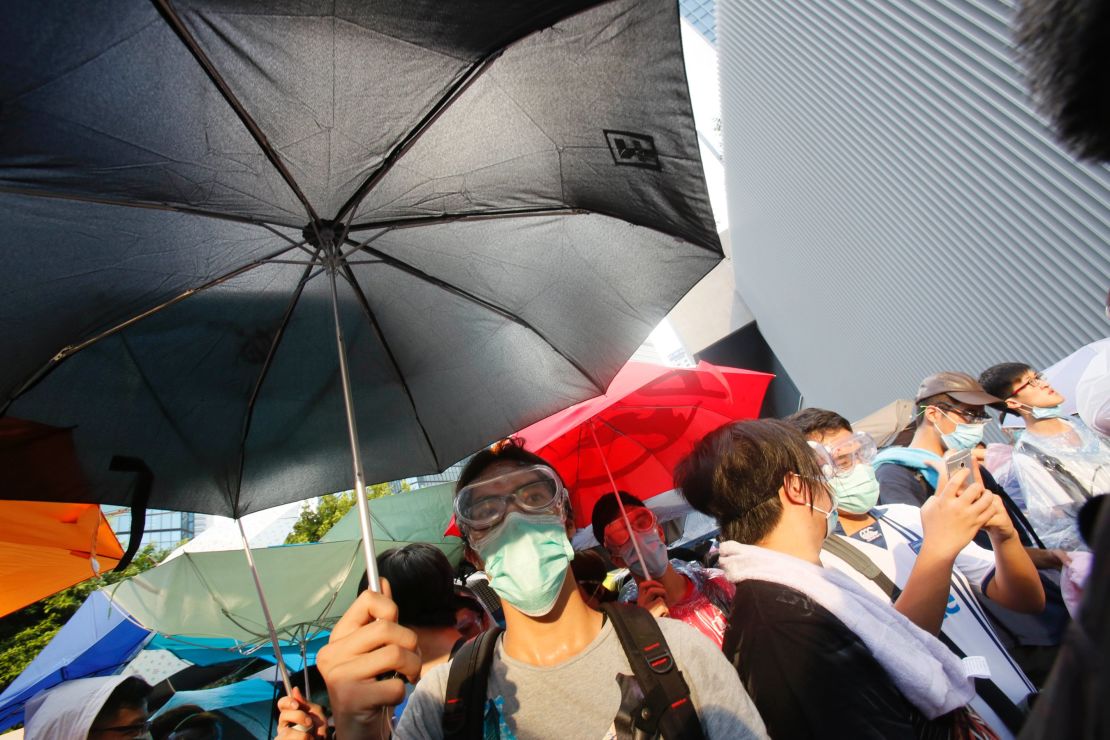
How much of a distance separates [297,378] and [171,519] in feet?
258

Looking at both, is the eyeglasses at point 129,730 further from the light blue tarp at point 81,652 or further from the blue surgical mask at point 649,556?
the light blue tarp at point 81,652

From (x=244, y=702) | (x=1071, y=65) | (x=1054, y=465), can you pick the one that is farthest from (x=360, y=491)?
(x=244, y=702)

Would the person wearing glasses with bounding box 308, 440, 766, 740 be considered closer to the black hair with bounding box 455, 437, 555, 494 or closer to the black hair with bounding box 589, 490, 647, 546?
the black hair with bounding box 455, 437, 555, 494

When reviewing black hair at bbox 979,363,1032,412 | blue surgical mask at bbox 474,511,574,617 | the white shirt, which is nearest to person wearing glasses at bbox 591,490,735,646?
the white shirt

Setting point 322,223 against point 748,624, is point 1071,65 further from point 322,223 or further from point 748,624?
point 322,223

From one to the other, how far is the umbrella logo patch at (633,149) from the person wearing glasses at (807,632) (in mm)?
1102

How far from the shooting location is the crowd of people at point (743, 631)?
1.54 metres

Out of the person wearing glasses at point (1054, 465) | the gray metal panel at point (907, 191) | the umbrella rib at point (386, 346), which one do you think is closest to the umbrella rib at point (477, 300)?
the umbrella rib at point (386, 346)

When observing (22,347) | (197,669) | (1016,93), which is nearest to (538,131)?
(22,347)

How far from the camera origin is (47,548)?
4066 millimetres

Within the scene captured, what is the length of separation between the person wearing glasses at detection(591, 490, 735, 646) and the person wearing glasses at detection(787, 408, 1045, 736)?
67 cm

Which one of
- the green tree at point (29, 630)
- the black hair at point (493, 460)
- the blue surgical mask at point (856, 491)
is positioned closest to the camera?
the black hair at point (493, 460)

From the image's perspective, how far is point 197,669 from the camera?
1203 cm

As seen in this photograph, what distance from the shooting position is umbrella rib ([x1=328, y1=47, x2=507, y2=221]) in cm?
176
